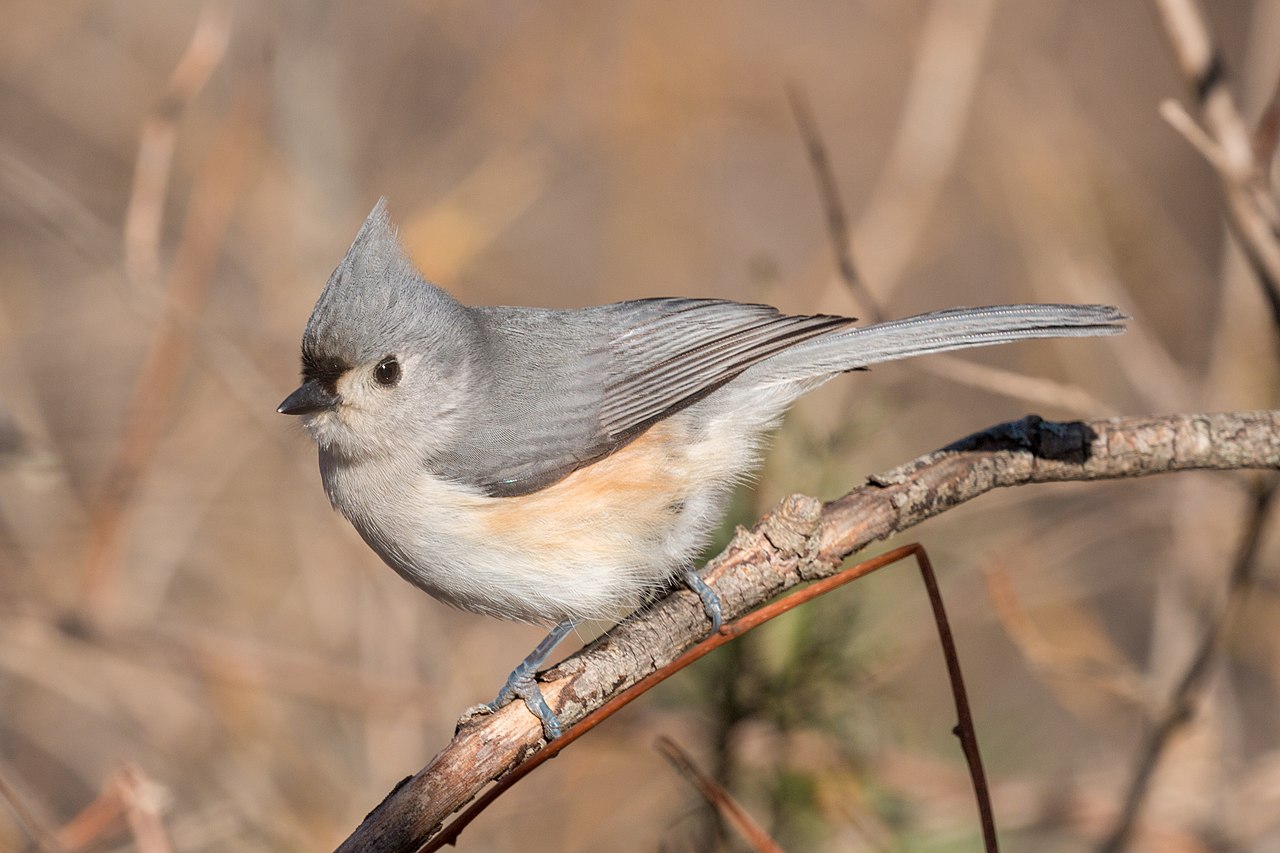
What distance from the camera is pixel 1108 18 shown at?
6609 mm

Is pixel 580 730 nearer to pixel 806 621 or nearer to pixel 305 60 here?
pixel 806 621

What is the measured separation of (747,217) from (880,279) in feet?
9.85

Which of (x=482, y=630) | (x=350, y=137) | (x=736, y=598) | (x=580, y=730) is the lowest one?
(x=580, y=730)

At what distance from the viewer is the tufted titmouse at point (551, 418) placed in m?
2.52

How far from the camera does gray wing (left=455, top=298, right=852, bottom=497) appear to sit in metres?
2.68

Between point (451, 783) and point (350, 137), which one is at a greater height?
point (350, 137)

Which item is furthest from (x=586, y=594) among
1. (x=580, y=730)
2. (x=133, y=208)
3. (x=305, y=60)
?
(x=305, y=60)

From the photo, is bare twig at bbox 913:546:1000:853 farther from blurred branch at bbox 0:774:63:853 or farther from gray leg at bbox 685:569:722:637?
blurred branch at bbox 0:774:63:853

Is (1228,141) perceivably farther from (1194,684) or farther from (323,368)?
(323,368)

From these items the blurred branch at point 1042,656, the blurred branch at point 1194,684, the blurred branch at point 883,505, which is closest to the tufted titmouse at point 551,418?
the blurred branch at point 883,505

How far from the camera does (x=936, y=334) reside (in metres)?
2.55

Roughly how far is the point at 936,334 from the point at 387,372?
4.30 ft

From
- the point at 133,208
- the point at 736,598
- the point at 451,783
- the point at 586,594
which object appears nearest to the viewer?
the point at 451,783

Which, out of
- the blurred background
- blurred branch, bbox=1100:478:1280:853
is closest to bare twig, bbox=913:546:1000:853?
the blurred background
